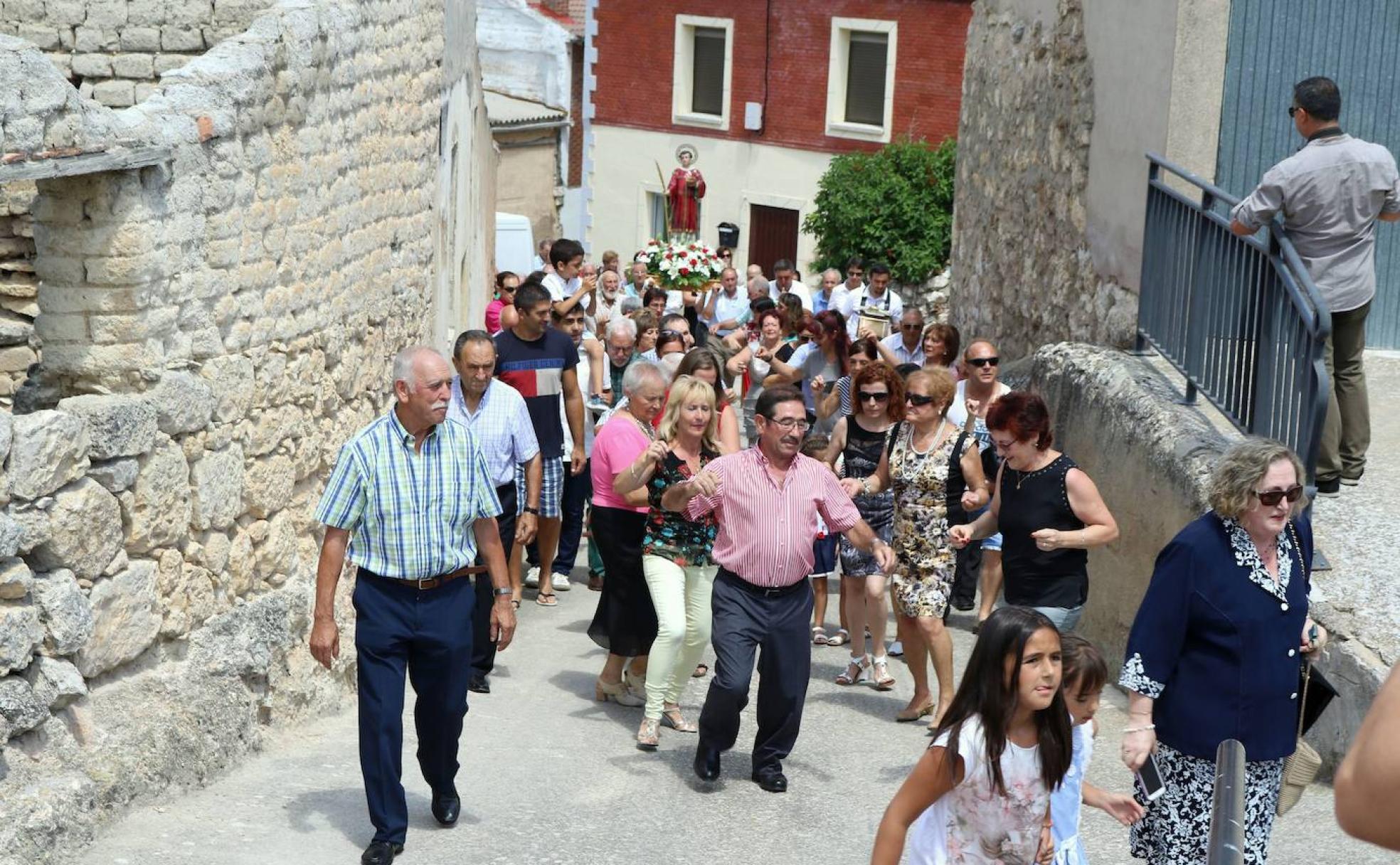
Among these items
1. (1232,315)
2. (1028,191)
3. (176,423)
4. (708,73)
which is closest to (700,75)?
(708,73)

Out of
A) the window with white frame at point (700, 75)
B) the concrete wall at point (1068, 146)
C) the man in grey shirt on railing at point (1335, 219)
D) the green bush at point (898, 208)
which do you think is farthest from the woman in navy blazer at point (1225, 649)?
the window with white frame at point (700, 75)

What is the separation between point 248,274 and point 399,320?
2.71 meters

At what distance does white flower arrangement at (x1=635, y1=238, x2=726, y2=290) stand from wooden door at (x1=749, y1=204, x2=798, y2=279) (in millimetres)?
17856

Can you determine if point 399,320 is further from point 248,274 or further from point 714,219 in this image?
point 714,219

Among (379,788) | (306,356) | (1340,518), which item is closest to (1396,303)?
(1340,518)

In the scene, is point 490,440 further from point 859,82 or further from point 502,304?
point 859,82

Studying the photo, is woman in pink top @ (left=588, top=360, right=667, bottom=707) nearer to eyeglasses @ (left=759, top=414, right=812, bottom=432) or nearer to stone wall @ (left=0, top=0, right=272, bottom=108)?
eyeglasses @ (left=759, top=414, right=812, bottom=432)

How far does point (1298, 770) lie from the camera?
5129 mm

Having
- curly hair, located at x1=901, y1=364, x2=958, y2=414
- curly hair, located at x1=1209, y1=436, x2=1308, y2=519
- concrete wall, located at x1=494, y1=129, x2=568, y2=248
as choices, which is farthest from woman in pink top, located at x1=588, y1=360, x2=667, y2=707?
concrete wall, located at x1=494, y1=129, x2=568, y2=248

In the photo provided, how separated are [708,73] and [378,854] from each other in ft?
98.4

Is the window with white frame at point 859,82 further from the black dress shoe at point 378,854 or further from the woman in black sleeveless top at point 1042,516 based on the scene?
the black dress shoe at point 378,854

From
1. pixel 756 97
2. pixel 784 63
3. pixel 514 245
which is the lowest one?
pixel 514 245

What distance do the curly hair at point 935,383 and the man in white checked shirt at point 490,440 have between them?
188 centimetres

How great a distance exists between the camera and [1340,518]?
290 inches
